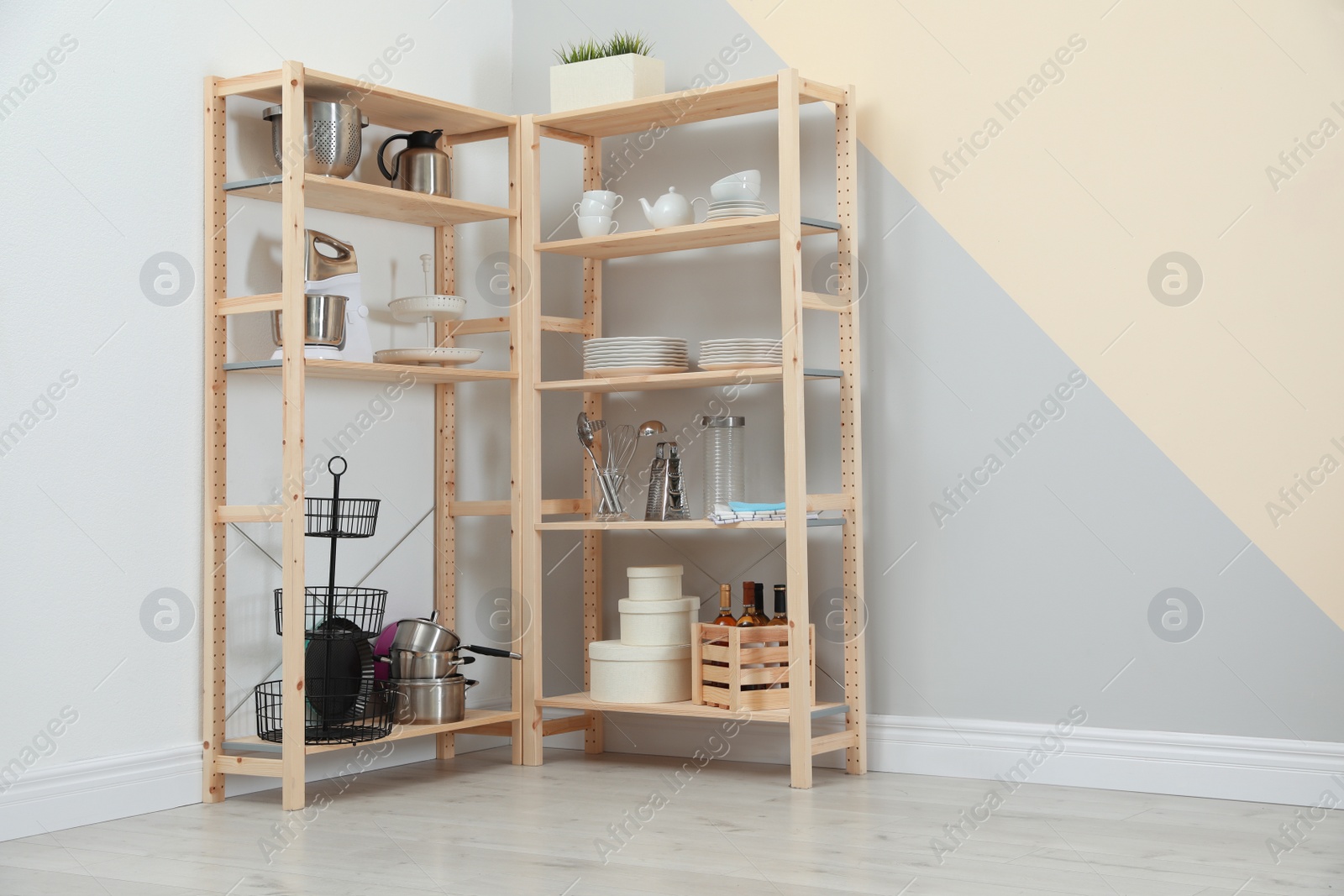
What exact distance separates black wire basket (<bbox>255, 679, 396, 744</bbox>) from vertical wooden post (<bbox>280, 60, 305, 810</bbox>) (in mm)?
74

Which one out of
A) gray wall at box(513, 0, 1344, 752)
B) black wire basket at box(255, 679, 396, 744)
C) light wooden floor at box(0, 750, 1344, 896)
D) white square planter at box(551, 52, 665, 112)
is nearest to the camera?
light wooden floor at box(0, 750, 1344, 896)

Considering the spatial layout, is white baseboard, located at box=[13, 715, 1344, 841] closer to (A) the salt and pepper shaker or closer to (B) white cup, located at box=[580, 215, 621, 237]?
(A) the salt and pepper shaker

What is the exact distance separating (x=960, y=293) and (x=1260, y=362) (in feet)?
2.42

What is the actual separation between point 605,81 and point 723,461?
3.58 ft

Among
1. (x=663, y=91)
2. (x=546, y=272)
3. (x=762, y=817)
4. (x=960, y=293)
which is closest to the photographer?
(x=762, y=817)

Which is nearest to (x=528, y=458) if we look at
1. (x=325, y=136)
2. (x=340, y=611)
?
(x=340, y=611)

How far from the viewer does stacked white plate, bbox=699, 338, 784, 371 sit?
336 centimetres

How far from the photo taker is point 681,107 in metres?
3.50

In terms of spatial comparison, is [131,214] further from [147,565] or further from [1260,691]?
[1260,691]

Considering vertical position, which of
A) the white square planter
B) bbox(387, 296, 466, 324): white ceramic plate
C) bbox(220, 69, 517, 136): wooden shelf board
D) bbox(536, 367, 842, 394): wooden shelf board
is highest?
the white square planter

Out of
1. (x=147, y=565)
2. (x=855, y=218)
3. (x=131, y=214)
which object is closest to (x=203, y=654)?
(x=147, y=565)

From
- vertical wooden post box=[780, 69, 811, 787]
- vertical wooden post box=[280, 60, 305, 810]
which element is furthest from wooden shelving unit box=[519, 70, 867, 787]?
vertical wooden post box=[280, 60, 305, 810]

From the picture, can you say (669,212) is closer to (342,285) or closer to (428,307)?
(428,307)

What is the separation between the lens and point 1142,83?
3.16m
